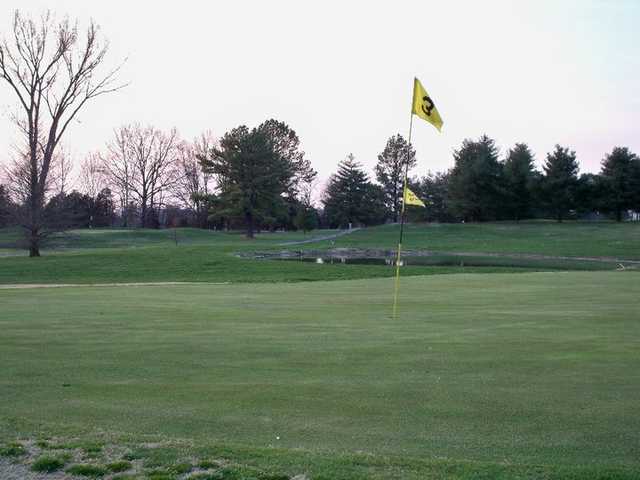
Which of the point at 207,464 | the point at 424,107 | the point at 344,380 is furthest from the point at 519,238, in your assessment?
the point at 207,464

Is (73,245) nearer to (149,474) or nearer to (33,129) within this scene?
(33,129)

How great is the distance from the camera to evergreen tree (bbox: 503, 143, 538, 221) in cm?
8606

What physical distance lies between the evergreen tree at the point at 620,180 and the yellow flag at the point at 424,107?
69512 millimetres

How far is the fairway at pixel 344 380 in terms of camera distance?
6.45m

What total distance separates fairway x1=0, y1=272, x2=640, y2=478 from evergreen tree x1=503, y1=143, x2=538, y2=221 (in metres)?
71.8

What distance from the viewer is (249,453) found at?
574cm

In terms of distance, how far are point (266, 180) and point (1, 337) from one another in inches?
2354

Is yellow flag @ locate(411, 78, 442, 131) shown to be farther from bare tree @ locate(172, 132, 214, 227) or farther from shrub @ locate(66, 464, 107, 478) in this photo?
bare tree @ locate(172, 132, 214, 227)

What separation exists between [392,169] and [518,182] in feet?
76.5

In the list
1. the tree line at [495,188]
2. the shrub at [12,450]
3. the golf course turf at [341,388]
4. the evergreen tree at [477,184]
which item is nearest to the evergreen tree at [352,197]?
the tree line at [495,188]

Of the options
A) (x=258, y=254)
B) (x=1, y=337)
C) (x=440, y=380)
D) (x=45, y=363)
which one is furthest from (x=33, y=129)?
(x=440, y=380)

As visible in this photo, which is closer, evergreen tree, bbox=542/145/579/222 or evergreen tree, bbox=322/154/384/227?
evergreen tree, bbox=542/145/579/222

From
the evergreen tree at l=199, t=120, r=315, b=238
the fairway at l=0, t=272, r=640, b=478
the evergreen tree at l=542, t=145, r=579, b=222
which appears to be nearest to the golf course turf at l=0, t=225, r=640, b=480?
the fairway at l=0, t=272, r=640, b=478

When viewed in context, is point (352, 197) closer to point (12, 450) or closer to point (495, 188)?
point (495, 188)
